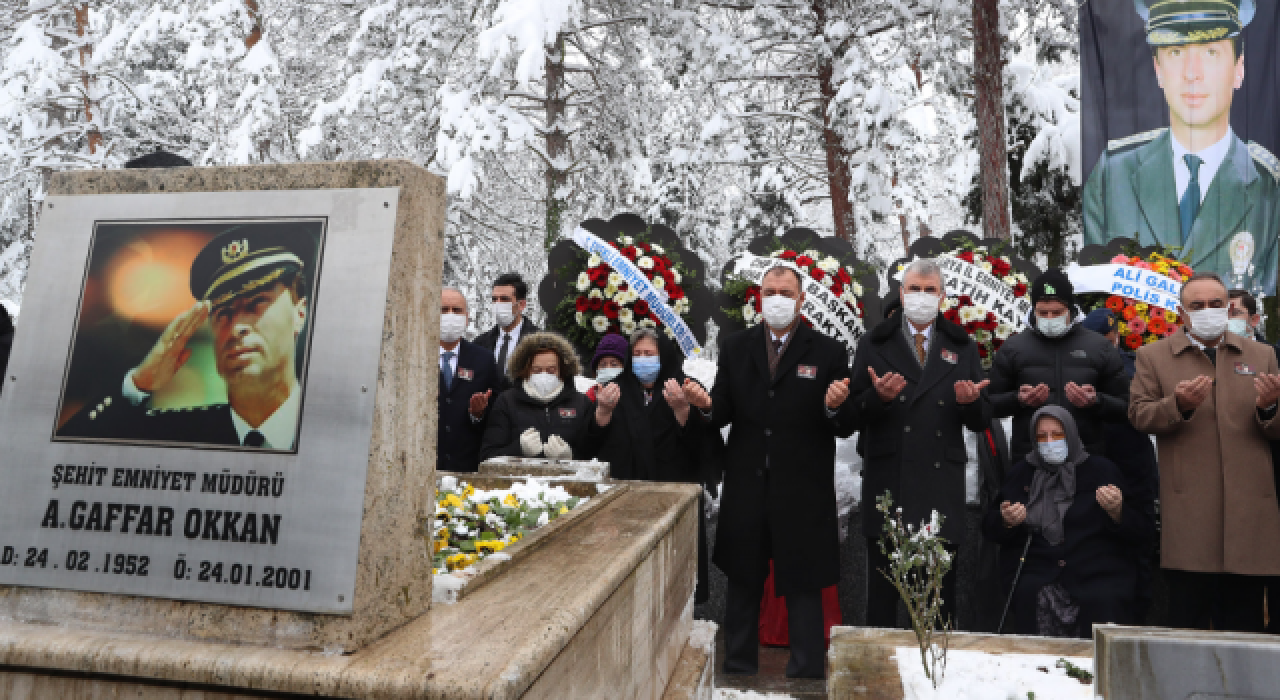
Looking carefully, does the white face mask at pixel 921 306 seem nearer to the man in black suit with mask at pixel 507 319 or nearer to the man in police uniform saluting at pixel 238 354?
the man in black suit with mask at pixel 507 319

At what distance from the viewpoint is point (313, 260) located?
6.41 feet

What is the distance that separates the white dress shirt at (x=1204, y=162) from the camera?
10336mm

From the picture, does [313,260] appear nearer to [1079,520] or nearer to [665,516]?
[665,516]

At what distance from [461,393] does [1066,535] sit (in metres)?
3.47

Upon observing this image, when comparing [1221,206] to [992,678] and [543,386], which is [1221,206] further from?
[992,678]

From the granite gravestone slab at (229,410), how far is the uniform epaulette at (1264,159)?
1118cm

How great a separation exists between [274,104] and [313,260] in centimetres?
1141

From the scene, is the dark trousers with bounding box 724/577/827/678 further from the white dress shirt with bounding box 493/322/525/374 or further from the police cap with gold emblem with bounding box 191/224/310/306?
the police cap with gold emblem with bounding box 191/224/310/306

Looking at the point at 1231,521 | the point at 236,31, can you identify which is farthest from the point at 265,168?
the point at 236,31

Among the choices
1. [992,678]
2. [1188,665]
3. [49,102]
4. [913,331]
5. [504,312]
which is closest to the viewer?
[1188,665]

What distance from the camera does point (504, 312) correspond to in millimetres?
6613

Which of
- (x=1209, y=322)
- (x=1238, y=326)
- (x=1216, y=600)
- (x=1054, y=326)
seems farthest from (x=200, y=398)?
(x=1238, y=326)

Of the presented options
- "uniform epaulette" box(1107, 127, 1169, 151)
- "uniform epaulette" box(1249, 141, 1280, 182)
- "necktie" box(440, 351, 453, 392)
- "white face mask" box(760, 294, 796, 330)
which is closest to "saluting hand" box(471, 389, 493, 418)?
"necktie" box(440, 351, 453, 392)

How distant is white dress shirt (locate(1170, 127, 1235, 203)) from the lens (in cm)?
1034
